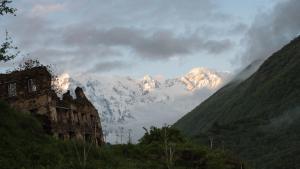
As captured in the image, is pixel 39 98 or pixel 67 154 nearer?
pixel 67 154

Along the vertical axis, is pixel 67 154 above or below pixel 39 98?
below

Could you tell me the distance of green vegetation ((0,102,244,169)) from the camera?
58.5m

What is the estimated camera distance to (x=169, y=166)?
255 feet

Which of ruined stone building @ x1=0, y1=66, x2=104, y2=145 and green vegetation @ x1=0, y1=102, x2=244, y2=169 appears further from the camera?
ruined stone building @ x1=0, y1=66, x2=104, y2=145

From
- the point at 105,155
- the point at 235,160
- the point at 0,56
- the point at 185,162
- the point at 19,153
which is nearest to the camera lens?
the point at 0,56

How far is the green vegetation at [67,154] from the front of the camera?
192 feet

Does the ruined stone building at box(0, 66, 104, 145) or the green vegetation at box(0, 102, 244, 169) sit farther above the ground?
the ruined stone building at box(0, 66, 104, 145)

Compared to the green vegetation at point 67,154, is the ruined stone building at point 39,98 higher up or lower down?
higher up

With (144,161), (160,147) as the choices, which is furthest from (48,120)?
(160,147)

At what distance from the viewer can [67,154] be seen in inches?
2589

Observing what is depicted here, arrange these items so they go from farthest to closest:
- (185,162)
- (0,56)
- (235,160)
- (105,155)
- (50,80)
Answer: (235,160) → (185,162) → (50,80) → (105,155) → (0,56)

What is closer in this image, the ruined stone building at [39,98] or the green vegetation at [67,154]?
the green vegetation at [67,154]

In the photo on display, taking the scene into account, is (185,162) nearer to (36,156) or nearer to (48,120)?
(48,120)

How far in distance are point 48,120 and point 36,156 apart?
53.3 feet
